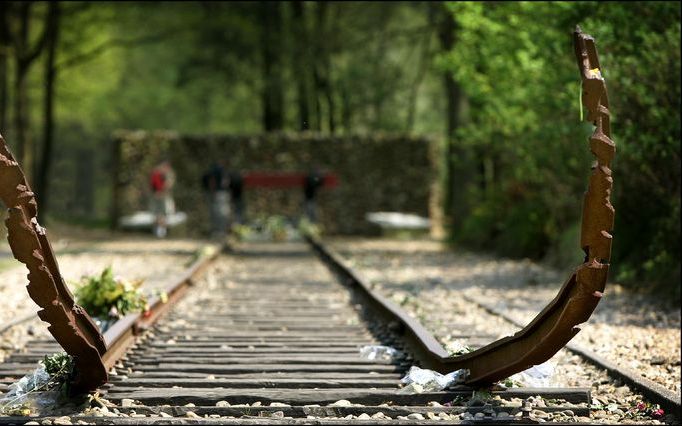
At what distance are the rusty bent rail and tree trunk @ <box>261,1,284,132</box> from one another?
2530 cm

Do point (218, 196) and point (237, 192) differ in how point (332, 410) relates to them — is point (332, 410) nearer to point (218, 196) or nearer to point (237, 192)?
point (218, 196)

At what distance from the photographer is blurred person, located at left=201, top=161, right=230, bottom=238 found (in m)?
25.3

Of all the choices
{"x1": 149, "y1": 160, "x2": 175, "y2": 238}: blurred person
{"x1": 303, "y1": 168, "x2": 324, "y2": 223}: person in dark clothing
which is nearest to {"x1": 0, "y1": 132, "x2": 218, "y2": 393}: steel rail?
{"x1": 149, "y1": 160, "x2": 175, "y2": 238}: blurred person

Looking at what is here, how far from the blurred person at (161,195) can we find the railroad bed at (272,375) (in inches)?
489

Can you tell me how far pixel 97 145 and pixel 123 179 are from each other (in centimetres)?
3343

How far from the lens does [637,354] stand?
7789 mm

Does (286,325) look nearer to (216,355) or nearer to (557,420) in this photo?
(216,355)

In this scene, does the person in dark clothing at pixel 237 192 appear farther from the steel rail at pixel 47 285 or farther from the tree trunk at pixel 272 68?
the steel rail at pixel 47 285

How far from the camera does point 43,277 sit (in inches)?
197

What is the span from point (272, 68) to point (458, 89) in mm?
12532

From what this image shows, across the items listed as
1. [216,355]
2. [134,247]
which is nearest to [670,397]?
[216,355]

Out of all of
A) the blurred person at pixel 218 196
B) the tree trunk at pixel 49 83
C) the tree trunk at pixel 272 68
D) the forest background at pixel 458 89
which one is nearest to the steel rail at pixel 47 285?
the forest background at pixel 458 89

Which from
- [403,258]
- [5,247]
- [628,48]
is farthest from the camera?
[5,247]

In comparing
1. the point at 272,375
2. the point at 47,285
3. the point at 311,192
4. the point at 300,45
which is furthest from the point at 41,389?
the point at 300,45
